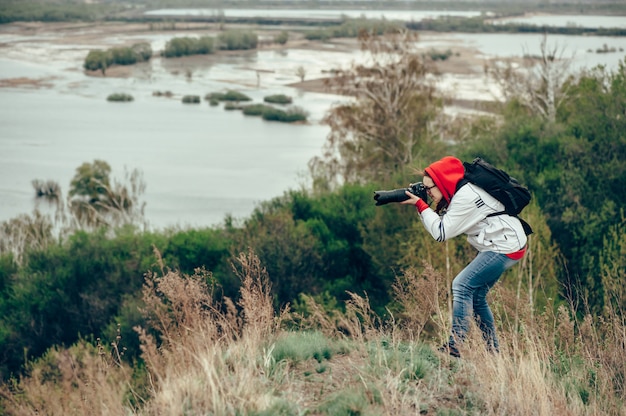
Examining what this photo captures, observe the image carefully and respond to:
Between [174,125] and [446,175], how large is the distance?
167 ft

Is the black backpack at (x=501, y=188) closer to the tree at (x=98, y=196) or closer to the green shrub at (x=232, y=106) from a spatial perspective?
the tree at (x=98, y=196)

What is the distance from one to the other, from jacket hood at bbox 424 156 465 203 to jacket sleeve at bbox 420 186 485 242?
0.28 feet

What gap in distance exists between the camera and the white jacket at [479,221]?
→ 462 centimetres

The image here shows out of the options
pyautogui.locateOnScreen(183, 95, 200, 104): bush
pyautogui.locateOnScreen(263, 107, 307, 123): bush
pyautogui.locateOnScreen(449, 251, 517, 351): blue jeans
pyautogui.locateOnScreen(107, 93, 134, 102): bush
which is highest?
pyautogui.locateOnScreen(449, 251, 517, 351): blue jeans

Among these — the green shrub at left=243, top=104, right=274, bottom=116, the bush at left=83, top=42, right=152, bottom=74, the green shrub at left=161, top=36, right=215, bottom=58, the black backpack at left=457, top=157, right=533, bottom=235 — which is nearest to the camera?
the black backpack at left=457, top=157, right=533, bottom=235

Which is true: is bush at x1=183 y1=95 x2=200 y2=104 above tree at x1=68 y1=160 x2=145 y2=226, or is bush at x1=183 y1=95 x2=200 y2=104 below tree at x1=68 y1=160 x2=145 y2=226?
above

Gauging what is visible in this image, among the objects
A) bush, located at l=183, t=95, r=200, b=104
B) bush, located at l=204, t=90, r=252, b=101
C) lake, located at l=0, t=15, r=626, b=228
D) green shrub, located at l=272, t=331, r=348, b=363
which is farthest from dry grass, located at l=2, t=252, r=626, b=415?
bush, located at l=183, t=95, r=200, b=104

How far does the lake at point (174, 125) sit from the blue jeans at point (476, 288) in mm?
25422

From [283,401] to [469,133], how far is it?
94.5 ft

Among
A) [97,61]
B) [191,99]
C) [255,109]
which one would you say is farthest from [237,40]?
[255,109]

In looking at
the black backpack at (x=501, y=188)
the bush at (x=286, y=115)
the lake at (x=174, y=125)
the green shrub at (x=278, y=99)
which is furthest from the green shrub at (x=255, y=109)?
the black backpack at (x=501, y=188)

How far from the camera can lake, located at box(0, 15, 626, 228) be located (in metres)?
38.0

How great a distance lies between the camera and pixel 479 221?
4.69 meters

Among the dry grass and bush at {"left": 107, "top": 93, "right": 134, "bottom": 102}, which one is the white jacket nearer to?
the dry grass
